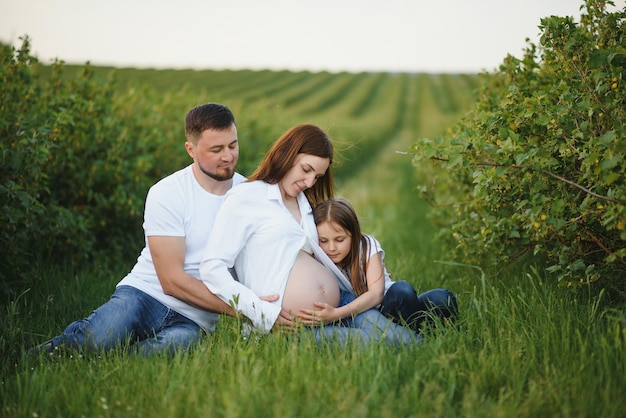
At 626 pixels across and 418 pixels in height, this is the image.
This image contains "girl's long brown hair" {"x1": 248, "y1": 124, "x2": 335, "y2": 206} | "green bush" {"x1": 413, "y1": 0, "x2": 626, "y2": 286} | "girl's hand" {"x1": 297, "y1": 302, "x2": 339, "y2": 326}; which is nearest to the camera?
"green bush" {"x1": 413, "y1": 0, "x2": 626, "y2": 286}

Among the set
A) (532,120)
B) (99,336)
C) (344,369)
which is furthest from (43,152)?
(532,120)

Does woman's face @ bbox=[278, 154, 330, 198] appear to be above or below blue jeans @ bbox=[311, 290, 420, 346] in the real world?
above

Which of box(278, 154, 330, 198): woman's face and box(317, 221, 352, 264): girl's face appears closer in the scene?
box(278, 154, 330, 198): woman's face

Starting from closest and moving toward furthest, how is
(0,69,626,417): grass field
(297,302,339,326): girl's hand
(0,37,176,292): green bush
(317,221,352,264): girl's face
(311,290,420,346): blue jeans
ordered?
(0,69,626,417): grass field → (311,290,420,346): blue jeans → (297,302,339,326): girl's hand → (317,221,352,264): girl's face → (0,37,176,292): green bush

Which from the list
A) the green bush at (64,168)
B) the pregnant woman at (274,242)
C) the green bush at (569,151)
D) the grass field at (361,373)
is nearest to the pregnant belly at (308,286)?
the pregnant woman at (274,242)

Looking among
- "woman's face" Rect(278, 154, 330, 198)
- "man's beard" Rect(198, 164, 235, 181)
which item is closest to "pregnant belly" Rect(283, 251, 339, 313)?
"woman's face" Rect(278, 154, 330, 198)

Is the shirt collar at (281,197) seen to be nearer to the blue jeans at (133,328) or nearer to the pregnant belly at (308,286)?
the pregnant belly at (308,286)

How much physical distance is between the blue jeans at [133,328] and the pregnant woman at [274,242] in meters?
0.40

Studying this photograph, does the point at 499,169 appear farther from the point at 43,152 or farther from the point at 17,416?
the point at 43,152

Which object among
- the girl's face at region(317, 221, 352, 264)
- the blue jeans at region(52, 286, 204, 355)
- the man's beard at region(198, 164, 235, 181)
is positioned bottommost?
the blue jeans at region(52, 286, 204, 355)

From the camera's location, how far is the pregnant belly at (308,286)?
3830 millimetres

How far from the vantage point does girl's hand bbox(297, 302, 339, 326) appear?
375cm

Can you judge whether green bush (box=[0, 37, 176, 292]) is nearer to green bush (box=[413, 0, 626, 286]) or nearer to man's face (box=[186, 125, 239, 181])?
man's face (box=[186, 125, 239, 181])

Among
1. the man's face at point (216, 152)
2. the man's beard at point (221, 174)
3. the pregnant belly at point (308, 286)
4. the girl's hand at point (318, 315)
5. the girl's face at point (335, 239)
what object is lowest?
the girl's hand at point (318, 315)
